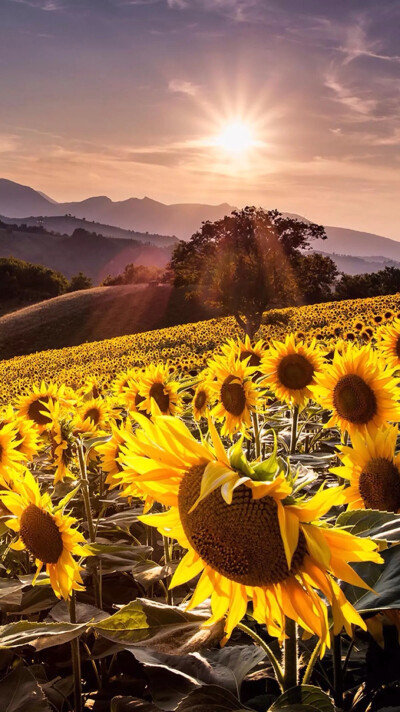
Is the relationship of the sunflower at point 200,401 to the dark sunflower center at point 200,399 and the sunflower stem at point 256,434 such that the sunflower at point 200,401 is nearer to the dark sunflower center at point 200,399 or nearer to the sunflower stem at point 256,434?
the dark sunflower center at point 200,399

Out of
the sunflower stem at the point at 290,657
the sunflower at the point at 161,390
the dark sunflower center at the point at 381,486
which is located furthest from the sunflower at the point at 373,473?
the sunflower at the point at 161,390

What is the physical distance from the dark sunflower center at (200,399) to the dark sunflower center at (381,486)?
2854mm

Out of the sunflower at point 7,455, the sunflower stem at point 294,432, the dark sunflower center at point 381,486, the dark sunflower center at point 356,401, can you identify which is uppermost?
the dark sunflower center at point 356,401

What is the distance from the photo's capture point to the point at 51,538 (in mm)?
2326

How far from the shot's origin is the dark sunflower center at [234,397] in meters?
4.13

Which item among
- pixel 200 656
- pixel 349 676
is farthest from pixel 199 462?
pixel 349 676

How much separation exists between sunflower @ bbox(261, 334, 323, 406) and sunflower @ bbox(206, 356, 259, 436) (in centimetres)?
42

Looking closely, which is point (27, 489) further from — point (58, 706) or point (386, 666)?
point (386, 666)

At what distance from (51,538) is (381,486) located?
4.26 feet

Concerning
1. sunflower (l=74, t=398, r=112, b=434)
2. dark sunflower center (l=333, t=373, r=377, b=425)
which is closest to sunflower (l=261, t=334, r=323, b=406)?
dark sunflower center (l=333, t=373, r=377, b=425)

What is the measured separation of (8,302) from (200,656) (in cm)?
9287

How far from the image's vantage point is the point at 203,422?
576 cm

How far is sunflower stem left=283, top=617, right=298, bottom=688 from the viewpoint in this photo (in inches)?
61.4

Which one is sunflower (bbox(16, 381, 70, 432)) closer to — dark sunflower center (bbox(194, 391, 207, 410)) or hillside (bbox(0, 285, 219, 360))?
dark sunflower center (bbox(194, 391, 207, 410))
